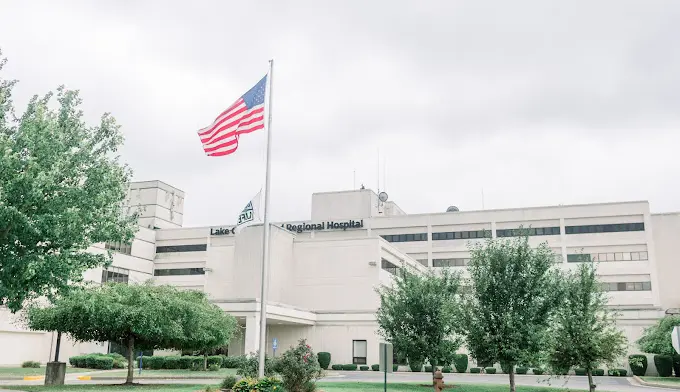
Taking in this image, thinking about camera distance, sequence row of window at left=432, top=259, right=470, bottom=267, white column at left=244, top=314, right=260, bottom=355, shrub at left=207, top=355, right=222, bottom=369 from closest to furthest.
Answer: white column at left=244, top=314, right=260, bottom=355, shrub at left=207, top=355, right=222, bottom=369, row of window at left=432, top=259, right=470, bottom=267

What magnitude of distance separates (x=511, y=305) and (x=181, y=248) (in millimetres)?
62445

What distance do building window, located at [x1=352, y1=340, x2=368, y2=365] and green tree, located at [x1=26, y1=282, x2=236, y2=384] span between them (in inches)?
979

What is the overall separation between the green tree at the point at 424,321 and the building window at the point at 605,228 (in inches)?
1677

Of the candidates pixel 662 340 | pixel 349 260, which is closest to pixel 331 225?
pixel 349 260

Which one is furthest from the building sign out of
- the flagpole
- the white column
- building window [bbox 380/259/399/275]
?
the flagpole

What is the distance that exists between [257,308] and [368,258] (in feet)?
48.9

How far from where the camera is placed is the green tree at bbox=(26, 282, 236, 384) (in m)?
26.8

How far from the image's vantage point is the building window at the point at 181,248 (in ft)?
268

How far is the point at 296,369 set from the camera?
20547mm

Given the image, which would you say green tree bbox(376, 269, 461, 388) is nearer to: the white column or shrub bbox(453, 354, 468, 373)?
the white column

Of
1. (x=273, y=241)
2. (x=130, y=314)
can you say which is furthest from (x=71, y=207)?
(x=273, y=241)

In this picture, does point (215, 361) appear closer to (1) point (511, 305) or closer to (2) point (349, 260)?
(2) point (349, 260)

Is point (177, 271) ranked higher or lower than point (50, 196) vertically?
higher

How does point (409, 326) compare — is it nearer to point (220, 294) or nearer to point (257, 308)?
point (257, 308)
